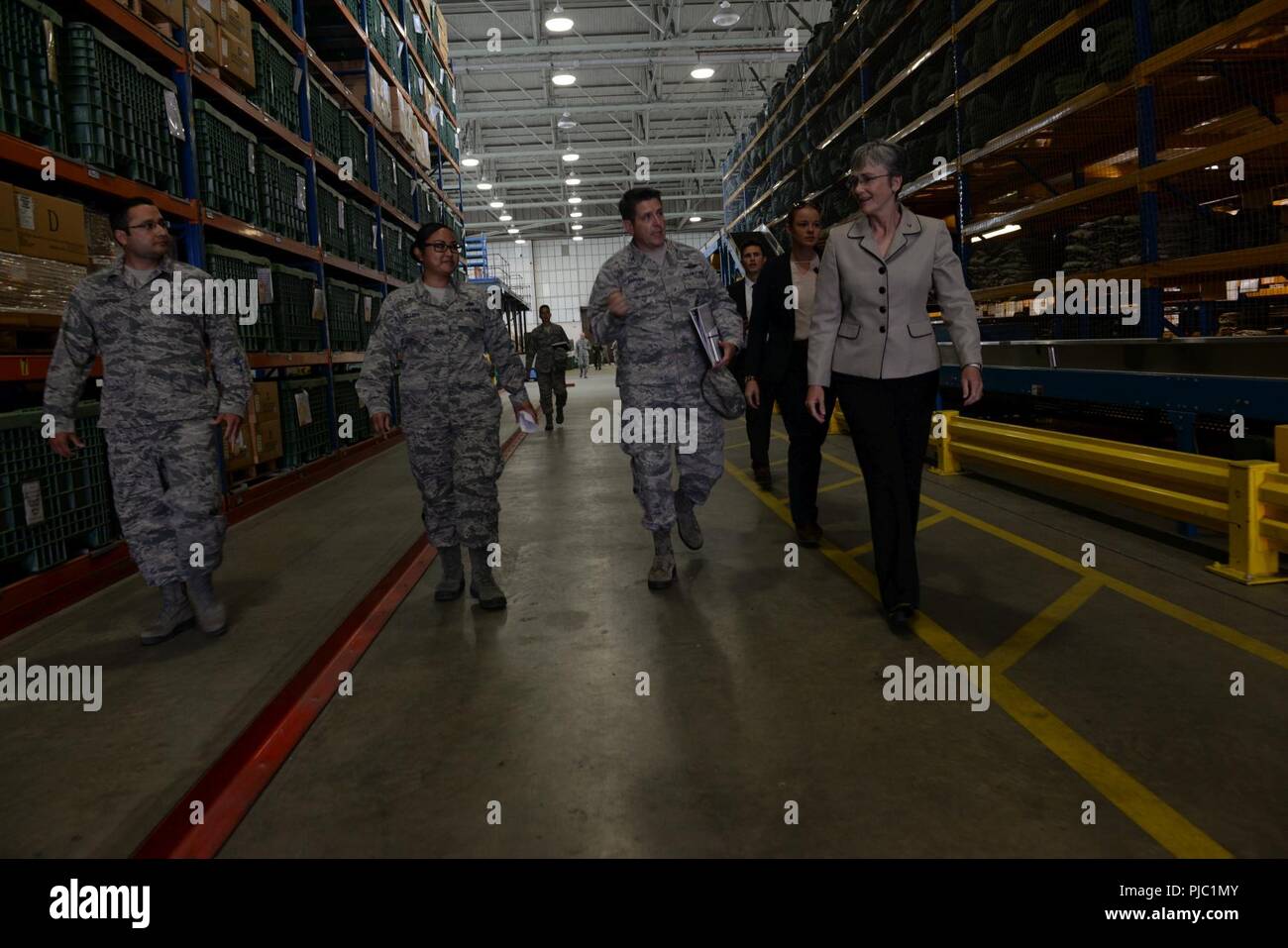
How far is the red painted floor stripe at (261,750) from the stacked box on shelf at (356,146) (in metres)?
7.89

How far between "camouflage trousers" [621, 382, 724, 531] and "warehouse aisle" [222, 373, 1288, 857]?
1.61 feet

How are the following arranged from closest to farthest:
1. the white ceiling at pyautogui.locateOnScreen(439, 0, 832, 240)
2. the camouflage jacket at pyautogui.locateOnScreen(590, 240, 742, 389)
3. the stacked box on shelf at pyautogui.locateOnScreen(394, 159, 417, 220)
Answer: the camouflage jacket at pyautogui.locateOnScreen(590, 240, 742, 389), the stacked box on shelf at pyautogui.locateOnScreen(394, 159, 417, 220), the white ceiling at pyautogui.locateOnScreen(439, 0, 832, 240)

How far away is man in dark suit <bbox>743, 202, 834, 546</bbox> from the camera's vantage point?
5.24 metres

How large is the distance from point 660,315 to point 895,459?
1477mm

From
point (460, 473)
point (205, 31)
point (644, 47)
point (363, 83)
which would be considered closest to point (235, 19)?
point (205, 31)

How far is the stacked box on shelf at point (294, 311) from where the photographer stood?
26.4 ft

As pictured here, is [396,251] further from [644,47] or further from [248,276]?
[644,47]

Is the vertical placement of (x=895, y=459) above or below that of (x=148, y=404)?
below

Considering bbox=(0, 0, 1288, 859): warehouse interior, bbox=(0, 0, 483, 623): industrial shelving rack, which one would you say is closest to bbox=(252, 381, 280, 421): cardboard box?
bbox=(0, 0, 1288, 859): warehouse interior

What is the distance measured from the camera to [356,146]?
11008 mm

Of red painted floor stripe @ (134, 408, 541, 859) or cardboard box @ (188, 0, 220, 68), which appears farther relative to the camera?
cardboard box @ (188, 0, 220, 68)

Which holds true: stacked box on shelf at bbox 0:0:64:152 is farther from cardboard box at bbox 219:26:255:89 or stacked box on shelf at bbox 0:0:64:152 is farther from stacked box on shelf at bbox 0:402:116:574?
cardboard box at bbox 219:26:255:89
